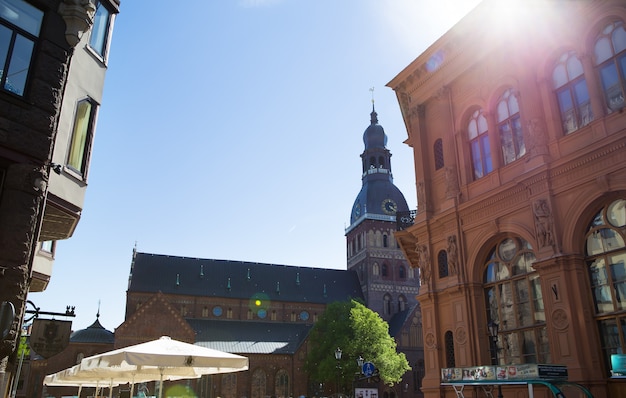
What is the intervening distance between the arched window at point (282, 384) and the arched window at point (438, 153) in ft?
134

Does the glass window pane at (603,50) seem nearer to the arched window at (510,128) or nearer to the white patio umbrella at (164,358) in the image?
the arched window at (510,128)

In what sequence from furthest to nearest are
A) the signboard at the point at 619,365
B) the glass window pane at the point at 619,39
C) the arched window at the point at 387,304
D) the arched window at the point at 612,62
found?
the arched window at the point at 387,304
the glass window pane at the point at 619,39
the arched window at the point at 612,62
the signboard at the point at 619,365

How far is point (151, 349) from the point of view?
10.8 meters

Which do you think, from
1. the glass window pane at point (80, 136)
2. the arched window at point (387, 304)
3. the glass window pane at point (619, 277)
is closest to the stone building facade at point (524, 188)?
the glass window pane at point (619, 277)

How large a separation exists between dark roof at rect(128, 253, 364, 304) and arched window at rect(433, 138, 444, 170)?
153 ft

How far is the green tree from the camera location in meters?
47.7

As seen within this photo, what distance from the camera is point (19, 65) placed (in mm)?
10172

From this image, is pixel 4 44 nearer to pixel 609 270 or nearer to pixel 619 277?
pixel 609 270

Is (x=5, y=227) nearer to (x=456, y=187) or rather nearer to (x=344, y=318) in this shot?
(x=456, y=187)

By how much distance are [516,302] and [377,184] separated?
51435 mm

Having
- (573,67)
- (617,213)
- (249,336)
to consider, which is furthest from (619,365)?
(249,336)

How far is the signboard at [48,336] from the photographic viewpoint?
10664 mm

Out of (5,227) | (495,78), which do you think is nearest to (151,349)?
(5,227)

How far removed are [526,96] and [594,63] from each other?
7.72 ft
